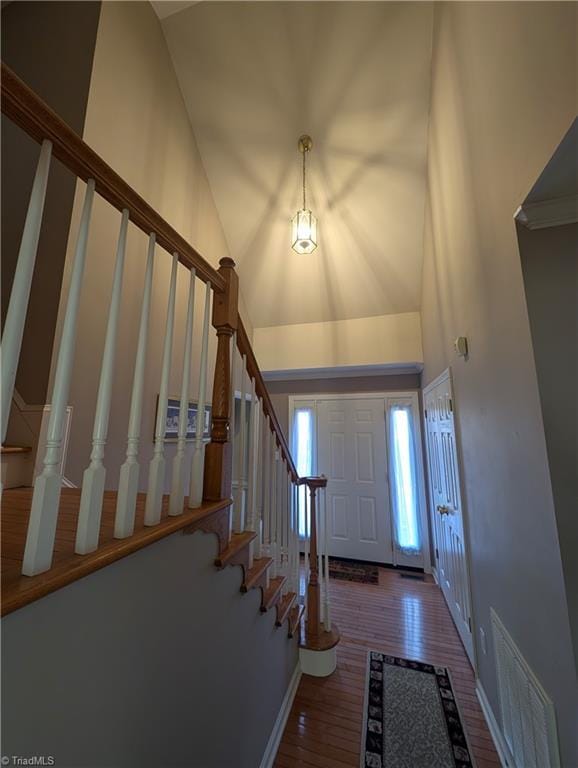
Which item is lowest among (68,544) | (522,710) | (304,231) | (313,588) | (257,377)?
(522,710)

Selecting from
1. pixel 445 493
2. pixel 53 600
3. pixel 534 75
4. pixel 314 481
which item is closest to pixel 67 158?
pixel 53 600

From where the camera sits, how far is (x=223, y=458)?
46.6 inches

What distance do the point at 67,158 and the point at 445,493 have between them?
325 cm

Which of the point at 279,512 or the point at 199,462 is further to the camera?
the point at 279,512

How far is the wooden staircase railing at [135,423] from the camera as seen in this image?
0.57m

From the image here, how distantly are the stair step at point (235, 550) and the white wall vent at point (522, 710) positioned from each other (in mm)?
1216

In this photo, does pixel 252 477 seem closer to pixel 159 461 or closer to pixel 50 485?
pixel 159 461

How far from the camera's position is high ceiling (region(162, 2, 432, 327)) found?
2404mm

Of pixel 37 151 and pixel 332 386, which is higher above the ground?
pixel 37 151

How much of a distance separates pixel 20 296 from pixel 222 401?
731mm

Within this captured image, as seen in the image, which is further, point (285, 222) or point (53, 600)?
point (285, 222)

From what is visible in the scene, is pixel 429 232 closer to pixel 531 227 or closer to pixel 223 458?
pixel 531 227

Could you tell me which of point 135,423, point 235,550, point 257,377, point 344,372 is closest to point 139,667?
point 235,550

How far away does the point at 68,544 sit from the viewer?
72 centimetres
